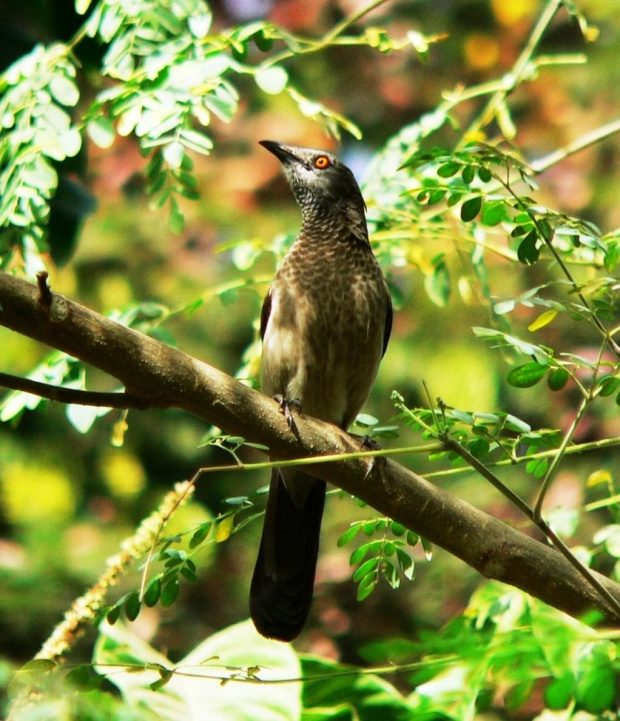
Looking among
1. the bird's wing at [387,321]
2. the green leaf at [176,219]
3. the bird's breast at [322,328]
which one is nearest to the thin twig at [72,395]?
the green leaf at [176,219]

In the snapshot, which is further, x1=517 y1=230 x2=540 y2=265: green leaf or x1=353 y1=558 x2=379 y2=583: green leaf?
x1=353 y1=558 x2=379 y2=583: green leaf

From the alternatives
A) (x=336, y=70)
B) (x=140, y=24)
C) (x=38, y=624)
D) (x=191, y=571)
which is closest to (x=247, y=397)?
(x=191, y=571)

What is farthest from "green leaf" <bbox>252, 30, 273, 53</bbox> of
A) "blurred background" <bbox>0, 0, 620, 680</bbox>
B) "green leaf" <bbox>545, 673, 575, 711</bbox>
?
"blurred background" <bbox>0, 0, 620, 680</bbox>

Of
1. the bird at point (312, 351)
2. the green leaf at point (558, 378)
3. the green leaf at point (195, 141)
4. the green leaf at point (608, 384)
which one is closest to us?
the green leaf at point (608, 384)

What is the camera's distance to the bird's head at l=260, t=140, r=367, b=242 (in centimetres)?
393

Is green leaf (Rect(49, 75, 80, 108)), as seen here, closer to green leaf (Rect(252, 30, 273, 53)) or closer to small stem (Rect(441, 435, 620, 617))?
green leaf (Rect(252, 30, 273, 53))

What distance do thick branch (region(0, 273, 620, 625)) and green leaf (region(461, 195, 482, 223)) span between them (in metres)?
0.59

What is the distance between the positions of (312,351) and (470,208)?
1.43 meters

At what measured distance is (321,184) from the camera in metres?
4.05

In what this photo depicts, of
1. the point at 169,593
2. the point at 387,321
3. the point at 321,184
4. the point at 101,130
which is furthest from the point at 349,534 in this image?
the point at 321,184

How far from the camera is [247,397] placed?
7.36 feet

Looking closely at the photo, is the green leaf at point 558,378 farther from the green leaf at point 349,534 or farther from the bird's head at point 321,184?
the bird's head at point 321,184

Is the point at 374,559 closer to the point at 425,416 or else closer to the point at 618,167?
the point at 425,416

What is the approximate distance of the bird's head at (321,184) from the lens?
3932 millimetres
